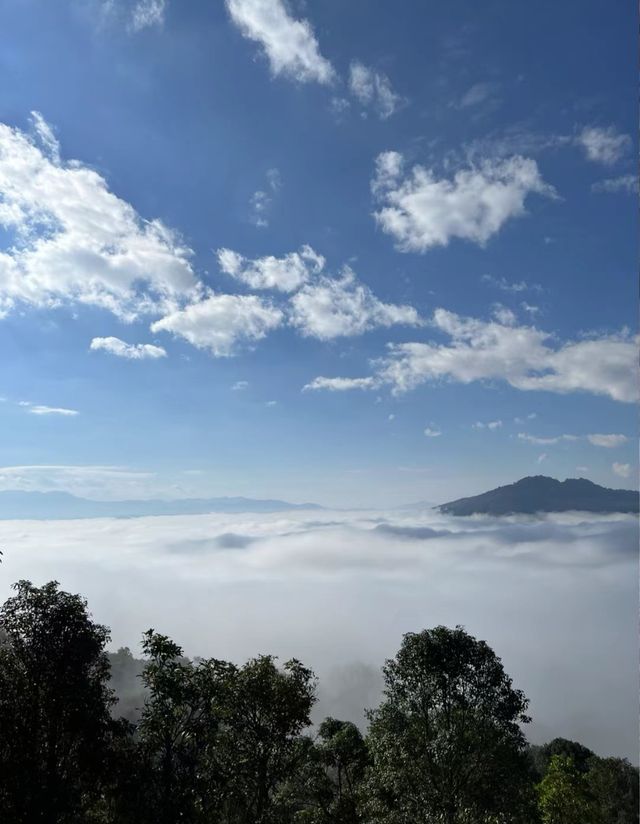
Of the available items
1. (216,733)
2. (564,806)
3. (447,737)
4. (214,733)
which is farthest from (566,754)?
(214,733)

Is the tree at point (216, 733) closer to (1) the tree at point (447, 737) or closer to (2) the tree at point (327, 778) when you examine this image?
(1) the tree at point (447, 737)

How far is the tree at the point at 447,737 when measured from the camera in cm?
2909

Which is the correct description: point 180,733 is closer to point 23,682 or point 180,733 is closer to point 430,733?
point 23,682

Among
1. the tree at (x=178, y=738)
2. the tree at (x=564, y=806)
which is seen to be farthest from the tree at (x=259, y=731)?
the tree at (x=564, y=806)

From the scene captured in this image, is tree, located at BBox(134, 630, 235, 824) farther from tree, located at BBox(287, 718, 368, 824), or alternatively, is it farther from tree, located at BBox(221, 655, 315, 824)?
tree, located at BBox(287, 718, 368, 824)

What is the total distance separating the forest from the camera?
22516 mm

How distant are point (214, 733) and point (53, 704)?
7267mm

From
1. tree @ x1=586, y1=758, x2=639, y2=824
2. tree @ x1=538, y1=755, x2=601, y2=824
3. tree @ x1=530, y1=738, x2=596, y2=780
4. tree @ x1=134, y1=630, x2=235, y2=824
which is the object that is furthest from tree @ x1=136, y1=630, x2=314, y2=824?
tree @ x1=530, y1=738, x2=596, y2=780

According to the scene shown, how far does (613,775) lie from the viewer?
223 feet

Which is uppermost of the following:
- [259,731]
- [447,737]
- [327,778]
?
[259,731]

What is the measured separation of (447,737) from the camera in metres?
30.3

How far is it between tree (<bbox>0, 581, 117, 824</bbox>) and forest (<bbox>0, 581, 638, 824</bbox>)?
0.18 feet

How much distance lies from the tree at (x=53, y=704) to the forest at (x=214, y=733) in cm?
5

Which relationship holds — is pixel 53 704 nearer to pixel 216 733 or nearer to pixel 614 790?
pixel 216 733
